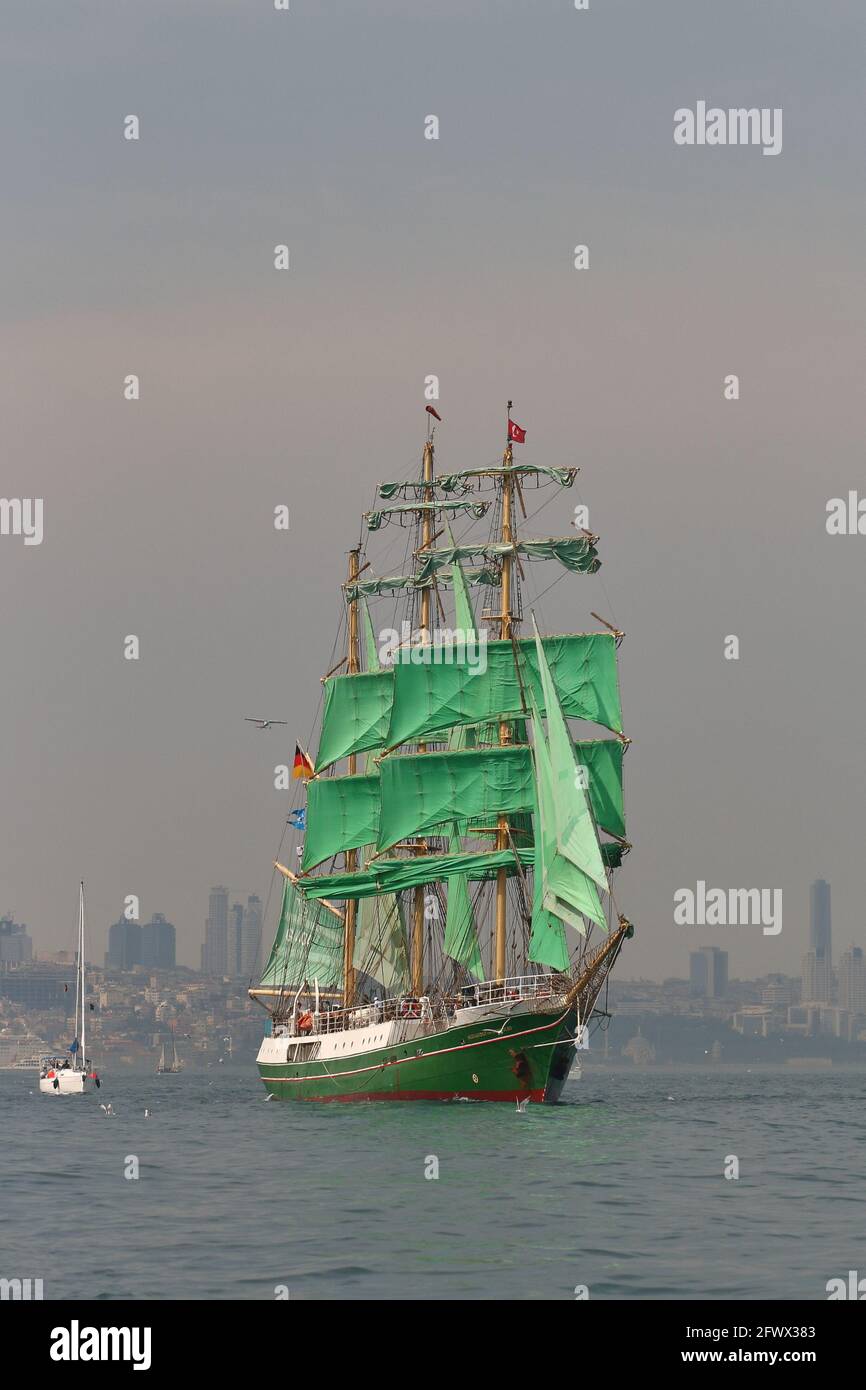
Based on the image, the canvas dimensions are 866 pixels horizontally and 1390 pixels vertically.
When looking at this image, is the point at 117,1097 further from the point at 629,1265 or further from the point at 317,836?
the point at 629,1265

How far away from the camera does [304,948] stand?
134750 millimetres

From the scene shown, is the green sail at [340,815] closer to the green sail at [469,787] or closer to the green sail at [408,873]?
the green sail at [408,873]

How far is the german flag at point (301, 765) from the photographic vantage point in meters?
131

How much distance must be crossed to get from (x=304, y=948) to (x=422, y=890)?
15.5 meters

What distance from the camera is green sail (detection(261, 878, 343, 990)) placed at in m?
133

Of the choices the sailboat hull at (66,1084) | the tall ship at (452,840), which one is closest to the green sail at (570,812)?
the tall ship at (452,840)

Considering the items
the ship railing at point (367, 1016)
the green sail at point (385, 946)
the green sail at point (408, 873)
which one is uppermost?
the green sail at point (408, 873)

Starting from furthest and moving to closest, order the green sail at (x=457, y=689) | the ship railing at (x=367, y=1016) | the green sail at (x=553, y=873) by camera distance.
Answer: the green sail at (x=457, y=689) → the ship railing at (x=367, y=1016) → the green sail at (x=553, y=873)

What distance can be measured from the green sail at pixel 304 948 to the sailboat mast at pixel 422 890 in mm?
9983

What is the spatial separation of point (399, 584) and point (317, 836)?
607 inches

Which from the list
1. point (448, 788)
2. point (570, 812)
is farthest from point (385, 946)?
point (570, 812)

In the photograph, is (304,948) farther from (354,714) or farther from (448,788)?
(448,788)

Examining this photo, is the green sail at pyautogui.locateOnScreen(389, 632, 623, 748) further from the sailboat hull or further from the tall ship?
the sailboat hull
